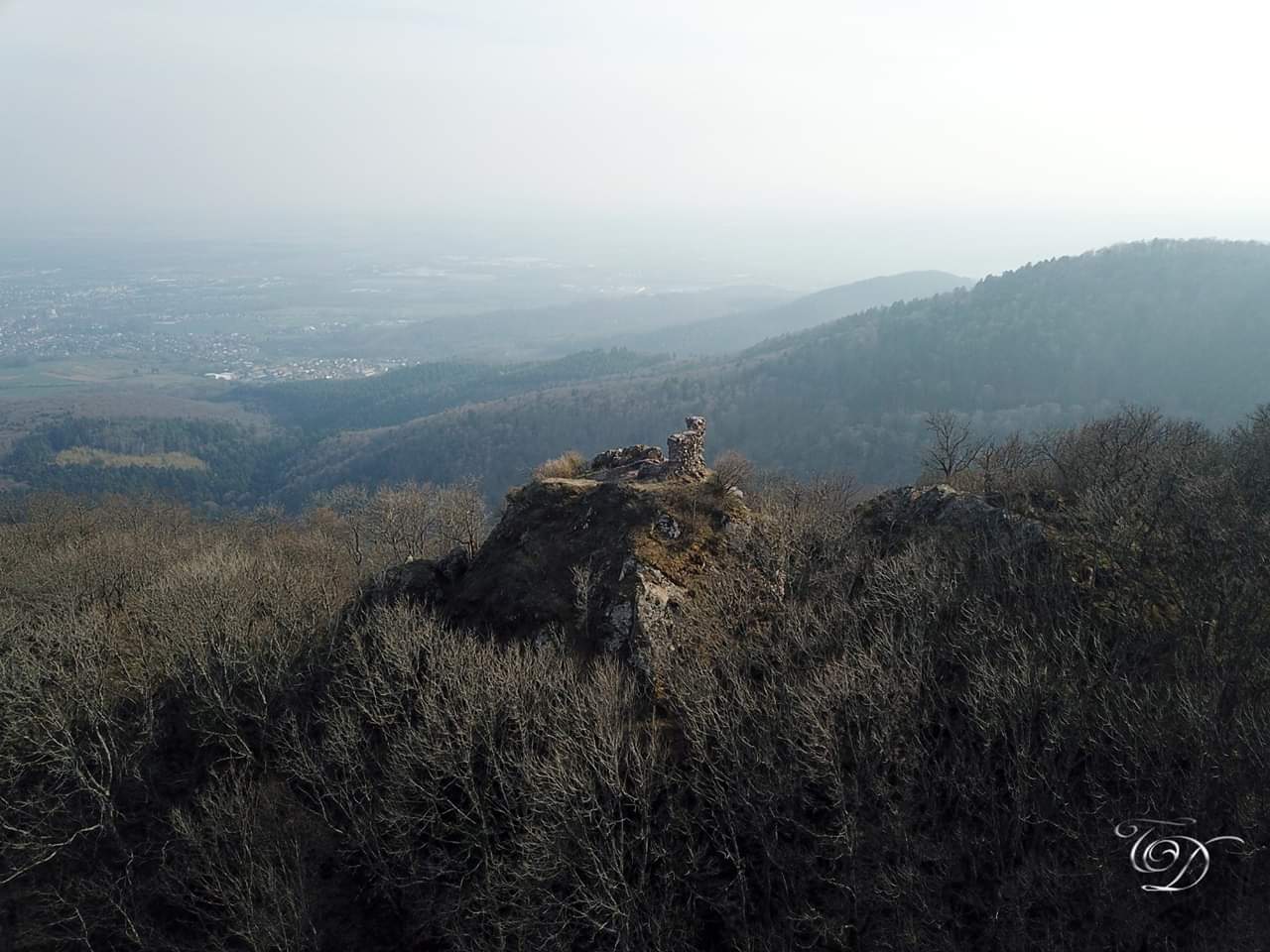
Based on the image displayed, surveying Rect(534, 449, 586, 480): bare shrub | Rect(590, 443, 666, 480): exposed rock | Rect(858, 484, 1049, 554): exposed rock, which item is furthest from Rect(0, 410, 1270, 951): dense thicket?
Rect(534, 449, 586, 480): bare shrub

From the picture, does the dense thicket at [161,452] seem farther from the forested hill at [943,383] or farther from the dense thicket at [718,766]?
the dense thicket at [718,766]

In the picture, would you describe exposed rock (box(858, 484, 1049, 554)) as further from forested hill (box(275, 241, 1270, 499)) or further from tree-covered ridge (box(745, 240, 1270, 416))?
tree-covered ridge (box(745, 240, 1270, 416))

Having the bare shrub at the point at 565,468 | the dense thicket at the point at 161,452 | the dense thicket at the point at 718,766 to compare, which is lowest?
the dense thicket at the point at 161,452

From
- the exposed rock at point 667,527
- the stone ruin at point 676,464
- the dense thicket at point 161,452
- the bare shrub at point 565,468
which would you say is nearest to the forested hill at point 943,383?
the dense thicket at point 161,452

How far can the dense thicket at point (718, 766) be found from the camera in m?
16.3

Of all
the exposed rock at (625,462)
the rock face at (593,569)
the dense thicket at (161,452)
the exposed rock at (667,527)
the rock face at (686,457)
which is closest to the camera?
the rock face at (593,569)

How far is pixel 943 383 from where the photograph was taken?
15850 centimetres

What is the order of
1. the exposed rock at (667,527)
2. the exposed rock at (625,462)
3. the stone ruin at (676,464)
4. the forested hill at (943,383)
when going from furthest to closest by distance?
1. the forested hill at (943,383)
2. the exposed rock at (625,462)
3. the stone ruin at (676,464)
4. the exposed rock at (667,527)

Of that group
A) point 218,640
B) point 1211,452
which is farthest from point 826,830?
point 1211,452

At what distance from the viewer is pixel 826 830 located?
18688mm

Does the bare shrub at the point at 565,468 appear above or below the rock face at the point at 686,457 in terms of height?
below

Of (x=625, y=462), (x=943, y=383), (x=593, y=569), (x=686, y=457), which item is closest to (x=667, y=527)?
(x=593, y=569)

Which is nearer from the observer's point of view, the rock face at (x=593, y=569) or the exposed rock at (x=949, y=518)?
the rock face at (x=593, y=569)

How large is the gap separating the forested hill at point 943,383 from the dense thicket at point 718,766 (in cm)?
10751
